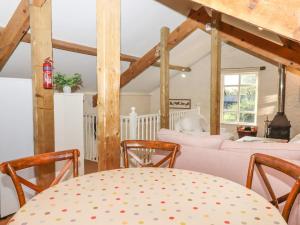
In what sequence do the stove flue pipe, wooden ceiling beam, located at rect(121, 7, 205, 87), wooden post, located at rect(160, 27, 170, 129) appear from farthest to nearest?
the stove flue pipe, wooden ceiling beam, located at rect(121, 7, 205, 87), wooden post, located at rect(160, 27, 170, 129)

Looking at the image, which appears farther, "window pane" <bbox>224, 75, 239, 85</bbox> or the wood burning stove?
"window pane" <bbox>224, 75, 239, 85</bbox>

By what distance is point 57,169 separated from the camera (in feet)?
9.67

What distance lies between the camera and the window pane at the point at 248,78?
6.51 metres

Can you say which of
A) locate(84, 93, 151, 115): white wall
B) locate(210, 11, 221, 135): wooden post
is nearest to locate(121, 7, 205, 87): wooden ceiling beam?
locate(210, 11, 221, 135): wooden post

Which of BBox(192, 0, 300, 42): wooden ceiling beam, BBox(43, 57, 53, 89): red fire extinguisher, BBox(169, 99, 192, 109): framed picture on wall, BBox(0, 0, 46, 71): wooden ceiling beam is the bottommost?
BBox(169, 99, 192, 109): framed picture on wall

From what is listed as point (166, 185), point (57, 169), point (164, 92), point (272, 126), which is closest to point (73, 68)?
point (164, 92)

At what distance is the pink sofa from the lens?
187 cm

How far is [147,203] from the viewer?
1041 millimetres

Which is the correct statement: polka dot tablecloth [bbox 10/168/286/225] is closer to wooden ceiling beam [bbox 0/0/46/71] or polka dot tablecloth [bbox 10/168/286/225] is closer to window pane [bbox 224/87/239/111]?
wooden ceiling beam [bbox 0/0/46/71]

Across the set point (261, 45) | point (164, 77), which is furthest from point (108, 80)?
point (261, 45)

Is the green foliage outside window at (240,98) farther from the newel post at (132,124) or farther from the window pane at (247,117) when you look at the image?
the newel post at (132,124)

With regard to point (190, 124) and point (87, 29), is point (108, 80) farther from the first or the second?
point (190, 124)

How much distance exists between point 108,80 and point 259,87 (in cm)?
559

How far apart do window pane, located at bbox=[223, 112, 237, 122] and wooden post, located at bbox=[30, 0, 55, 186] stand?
5.57m
